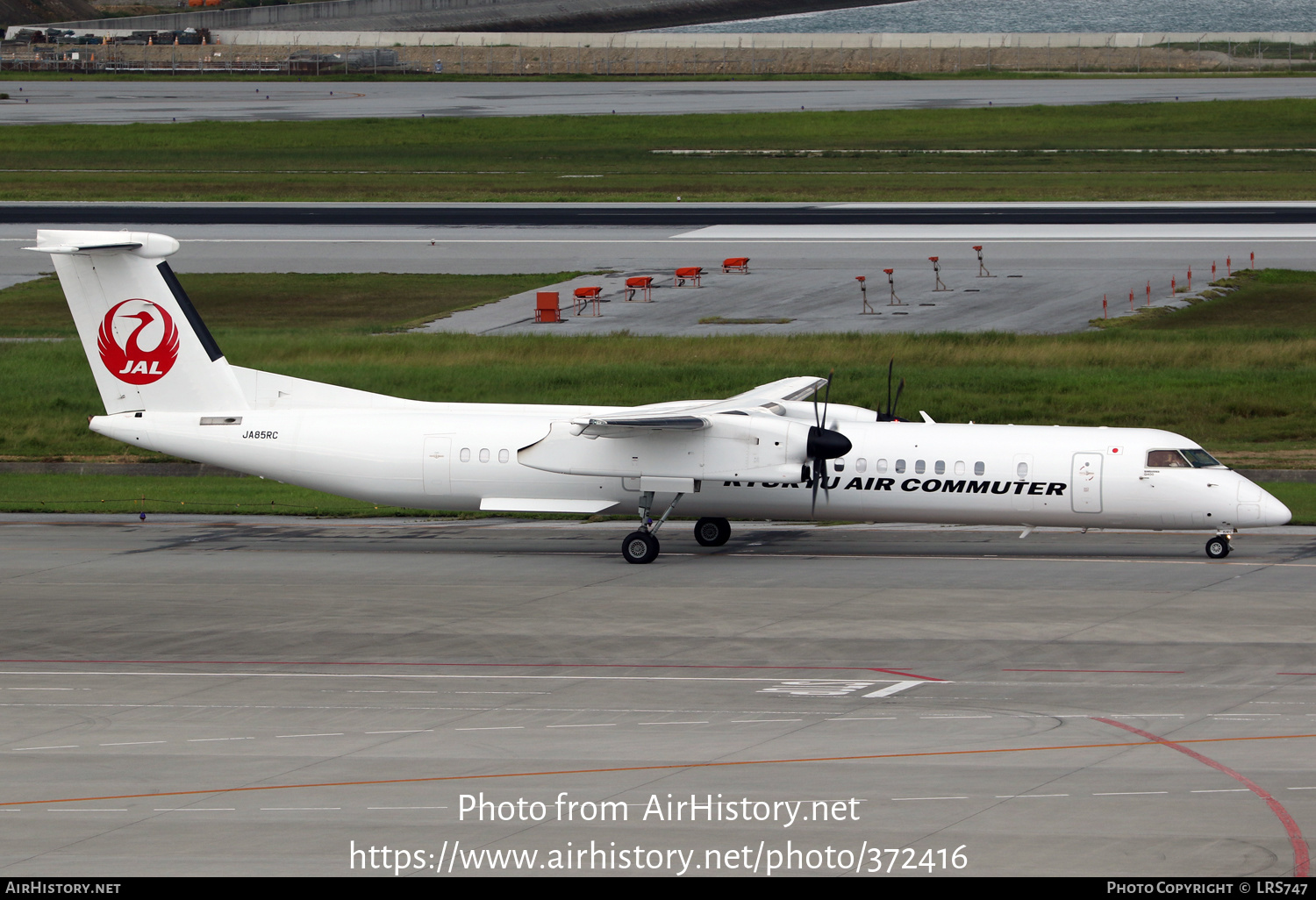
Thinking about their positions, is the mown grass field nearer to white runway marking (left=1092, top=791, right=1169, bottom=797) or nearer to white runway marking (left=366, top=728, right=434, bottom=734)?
white runway marking (left=366, top=728, right=434, bottom=734)

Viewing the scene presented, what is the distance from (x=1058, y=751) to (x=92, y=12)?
16957 centimetres

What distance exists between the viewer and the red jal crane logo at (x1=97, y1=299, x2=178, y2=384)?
31.5 metres

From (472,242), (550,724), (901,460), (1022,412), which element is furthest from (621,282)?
(550,724)

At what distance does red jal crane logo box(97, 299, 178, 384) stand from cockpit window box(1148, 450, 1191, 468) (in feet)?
64.3

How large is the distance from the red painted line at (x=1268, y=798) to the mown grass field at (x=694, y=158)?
201 feet

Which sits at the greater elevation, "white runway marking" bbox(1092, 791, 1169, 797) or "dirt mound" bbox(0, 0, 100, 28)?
"dirt mound" bbox(0, 0, 100, 28)

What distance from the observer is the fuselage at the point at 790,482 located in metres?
29.5

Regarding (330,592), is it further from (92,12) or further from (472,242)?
(92,12)

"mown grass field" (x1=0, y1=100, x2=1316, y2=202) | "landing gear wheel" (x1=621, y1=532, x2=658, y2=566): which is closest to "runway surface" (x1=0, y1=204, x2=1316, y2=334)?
"mown grass field" (x1=0, y1=100, x2=1316, y2=202)

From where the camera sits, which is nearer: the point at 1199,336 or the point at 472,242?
the point at 1199,336

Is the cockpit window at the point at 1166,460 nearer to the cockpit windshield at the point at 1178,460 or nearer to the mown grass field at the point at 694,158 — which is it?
the cockpit windshield at the point at 1178,460

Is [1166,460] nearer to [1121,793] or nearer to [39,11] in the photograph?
[1121,793]

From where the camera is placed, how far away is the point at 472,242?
68.1 m

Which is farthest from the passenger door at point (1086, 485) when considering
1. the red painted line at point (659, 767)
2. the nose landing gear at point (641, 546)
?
the red painted line at point (659, 767)
